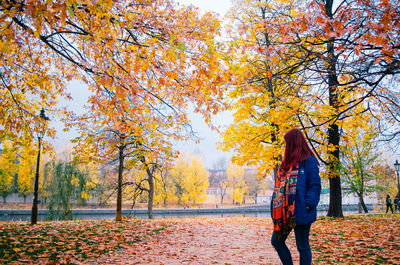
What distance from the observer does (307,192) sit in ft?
9.88

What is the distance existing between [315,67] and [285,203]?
4.46 meters

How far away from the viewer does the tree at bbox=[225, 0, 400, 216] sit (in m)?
4.53

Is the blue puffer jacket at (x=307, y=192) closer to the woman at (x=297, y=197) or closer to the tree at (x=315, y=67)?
the woman at (x=297, y=197)

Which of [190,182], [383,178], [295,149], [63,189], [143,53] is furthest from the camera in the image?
[190,182]

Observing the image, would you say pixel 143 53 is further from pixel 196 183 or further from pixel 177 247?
pixel 196 183

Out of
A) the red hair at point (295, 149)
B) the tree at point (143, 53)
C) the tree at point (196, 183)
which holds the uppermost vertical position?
the tree at point (143, 53)

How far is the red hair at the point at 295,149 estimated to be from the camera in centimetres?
313

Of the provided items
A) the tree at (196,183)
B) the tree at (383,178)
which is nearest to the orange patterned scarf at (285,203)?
the tree at (383,178)

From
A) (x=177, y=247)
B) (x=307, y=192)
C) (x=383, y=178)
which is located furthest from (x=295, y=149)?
(x=383, y=178)

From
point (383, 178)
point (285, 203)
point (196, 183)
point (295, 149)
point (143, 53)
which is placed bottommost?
point (196, 183)

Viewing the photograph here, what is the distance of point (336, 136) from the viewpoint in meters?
11.4

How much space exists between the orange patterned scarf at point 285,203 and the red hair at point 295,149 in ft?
0.30

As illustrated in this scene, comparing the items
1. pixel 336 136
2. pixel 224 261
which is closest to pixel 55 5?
pixel 224 261

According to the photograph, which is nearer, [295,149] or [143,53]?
[295,149]
